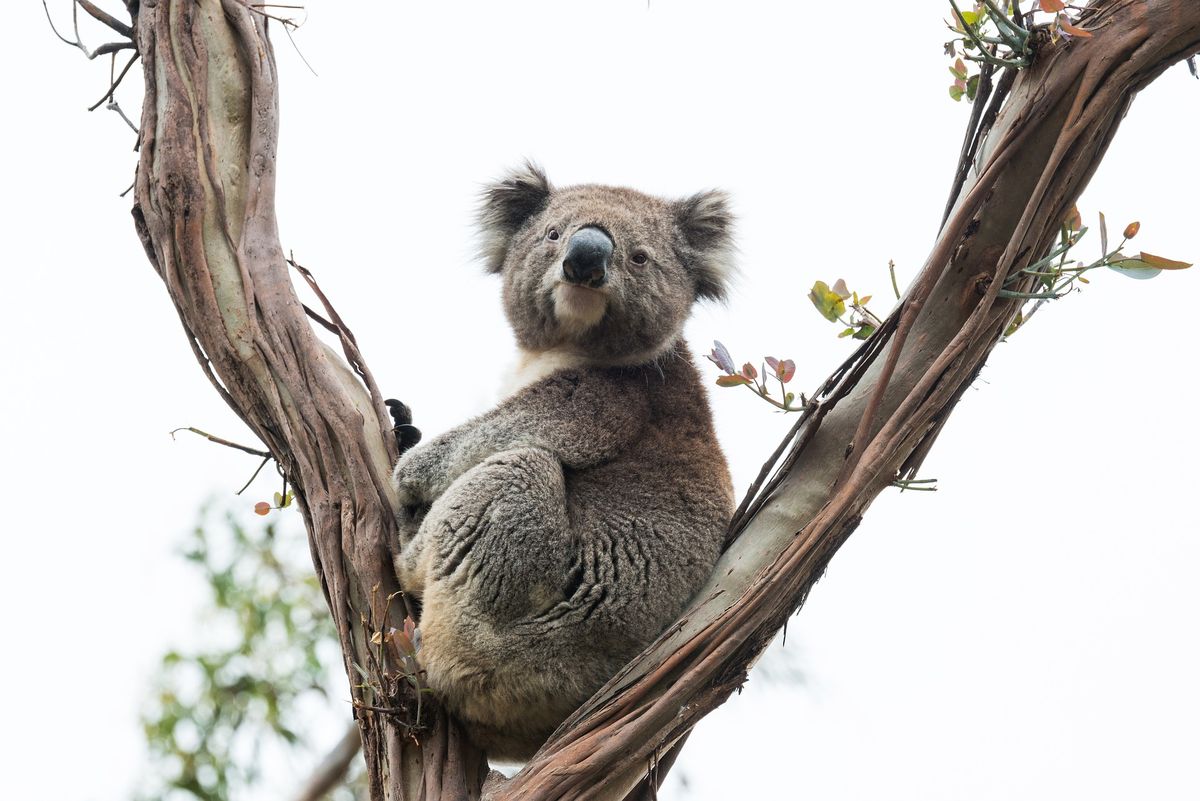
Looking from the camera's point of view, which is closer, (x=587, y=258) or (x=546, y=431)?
(x=546, y=431)

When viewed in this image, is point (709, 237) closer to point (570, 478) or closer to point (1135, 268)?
point (570, 478)

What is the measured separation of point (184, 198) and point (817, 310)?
5.36ft

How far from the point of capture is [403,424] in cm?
328

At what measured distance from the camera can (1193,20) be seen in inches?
81.2

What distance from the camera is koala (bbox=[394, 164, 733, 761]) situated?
271 centimetres

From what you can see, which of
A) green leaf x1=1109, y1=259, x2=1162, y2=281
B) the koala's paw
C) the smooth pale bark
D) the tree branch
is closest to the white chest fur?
the koala's paw

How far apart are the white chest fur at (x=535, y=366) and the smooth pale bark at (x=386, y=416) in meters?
0.72

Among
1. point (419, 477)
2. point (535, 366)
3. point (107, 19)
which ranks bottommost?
point (419, 477)

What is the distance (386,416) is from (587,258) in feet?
2.61

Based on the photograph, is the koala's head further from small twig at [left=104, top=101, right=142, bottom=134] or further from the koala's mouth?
small twig at [left=104, top=101, right=142, bottom=134]

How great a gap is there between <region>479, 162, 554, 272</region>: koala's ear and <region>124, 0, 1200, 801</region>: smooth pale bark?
45.3 inches

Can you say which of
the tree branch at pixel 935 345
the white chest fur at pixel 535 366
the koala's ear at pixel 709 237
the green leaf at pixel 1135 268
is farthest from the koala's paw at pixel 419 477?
the green leaf at pixel 1135 268

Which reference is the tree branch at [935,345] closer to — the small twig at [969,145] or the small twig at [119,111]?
the small twig at [969,145]

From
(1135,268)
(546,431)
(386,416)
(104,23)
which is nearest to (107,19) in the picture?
(104,23)
